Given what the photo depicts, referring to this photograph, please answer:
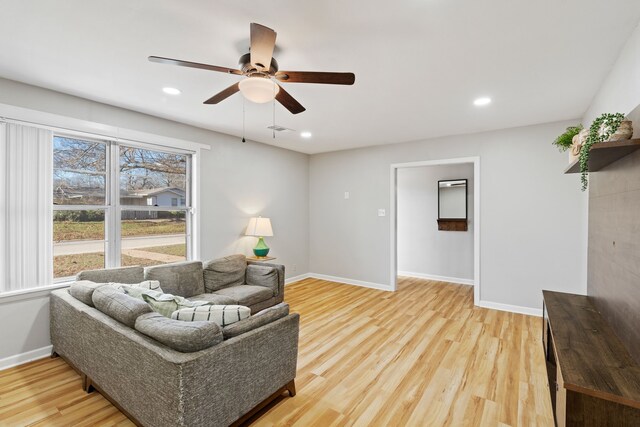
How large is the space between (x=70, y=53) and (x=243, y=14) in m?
1.44

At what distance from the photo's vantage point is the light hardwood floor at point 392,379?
2.00m

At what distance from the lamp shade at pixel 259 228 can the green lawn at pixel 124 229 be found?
0.93 meters

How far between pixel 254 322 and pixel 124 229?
2.48m

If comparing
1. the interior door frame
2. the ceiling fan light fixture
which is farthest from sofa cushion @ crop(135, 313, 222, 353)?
the interior door frame

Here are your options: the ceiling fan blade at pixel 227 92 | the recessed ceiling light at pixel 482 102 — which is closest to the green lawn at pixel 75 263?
the ceiling fan blade at pixel 227 92

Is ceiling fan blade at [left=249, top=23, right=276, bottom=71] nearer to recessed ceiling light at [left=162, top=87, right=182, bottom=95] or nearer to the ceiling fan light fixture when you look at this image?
the ceiling fan light fixture

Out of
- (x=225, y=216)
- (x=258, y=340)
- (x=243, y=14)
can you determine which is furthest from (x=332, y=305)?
(x=243, y=14)

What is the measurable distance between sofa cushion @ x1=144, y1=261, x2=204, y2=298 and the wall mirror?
4264mm

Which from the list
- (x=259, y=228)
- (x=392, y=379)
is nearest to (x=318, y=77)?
(x=392, y=379)

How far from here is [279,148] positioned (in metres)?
5.39

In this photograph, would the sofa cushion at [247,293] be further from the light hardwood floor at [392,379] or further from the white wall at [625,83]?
the white wall at [625,83]

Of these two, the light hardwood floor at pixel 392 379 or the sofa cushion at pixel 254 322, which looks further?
the light hardwood floor at pixel 392 379

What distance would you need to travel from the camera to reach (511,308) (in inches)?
158

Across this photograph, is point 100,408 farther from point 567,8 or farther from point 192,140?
point 567,8
